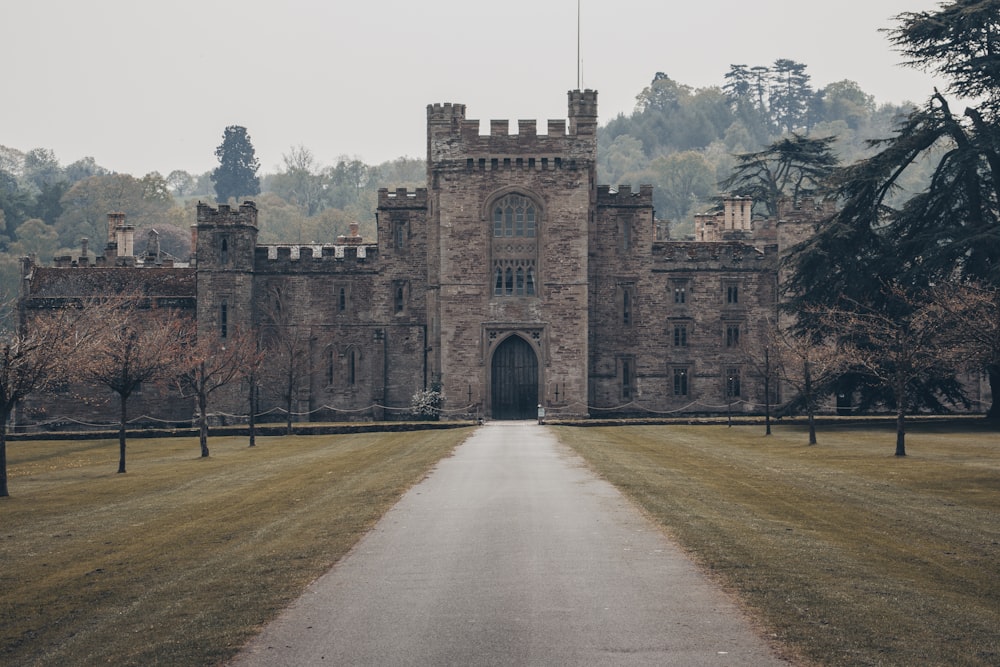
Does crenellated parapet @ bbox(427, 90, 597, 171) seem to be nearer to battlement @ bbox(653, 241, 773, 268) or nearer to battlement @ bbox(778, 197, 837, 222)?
battlement @ bbox(653, 241, 773, 268)

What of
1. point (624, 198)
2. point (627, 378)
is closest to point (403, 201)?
point (624, 198)

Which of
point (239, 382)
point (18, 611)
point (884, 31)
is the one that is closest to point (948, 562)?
point (18, 611)

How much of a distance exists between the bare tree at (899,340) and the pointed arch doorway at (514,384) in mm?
17393

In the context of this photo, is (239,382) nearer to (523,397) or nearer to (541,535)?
(523,397)

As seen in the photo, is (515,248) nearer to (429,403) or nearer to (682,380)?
(429,403)

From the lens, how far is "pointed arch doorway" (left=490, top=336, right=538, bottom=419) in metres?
67.1

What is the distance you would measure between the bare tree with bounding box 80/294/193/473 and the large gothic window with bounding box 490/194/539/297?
16907 millimetres

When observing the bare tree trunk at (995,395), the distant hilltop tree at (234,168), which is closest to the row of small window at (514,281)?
the bare tree trunk at (995,395)

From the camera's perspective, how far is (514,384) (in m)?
67.2

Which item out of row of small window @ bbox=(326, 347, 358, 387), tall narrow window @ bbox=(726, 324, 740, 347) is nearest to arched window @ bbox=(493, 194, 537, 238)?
row of small window @ bbox=(326, 347, 358, 387)

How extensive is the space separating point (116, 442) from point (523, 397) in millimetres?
22143

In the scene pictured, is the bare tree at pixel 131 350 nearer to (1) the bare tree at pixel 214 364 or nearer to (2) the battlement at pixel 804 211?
(1) the bare tree at pixel 214 364

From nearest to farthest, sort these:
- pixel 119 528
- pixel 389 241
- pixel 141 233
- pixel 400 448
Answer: pixel 119 528 < pixel 400 448 < pixel 389 241 < pixel 141 233

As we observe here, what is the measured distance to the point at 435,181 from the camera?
2689 inches
